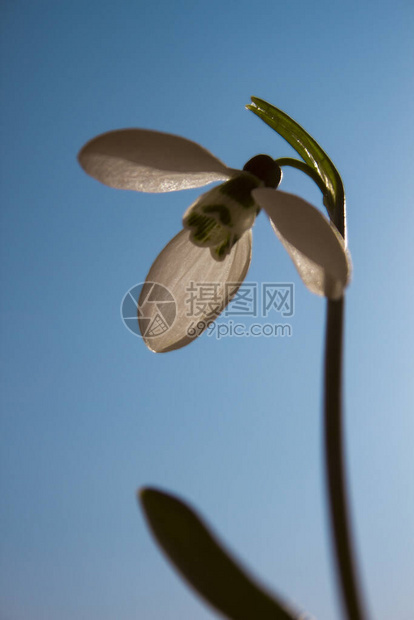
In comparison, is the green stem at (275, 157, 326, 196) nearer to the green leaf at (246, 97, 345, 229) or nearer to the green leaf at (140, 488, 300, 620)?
the green leaf at (246, 97, 345, 229)

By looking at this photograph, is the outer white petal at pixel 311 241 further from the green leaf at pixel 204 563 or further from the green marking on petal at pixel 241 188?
the green leaf at pixel 204 563

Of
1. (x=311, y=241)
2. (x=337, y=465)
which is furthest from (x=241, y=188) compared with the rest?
(x=337, y=465)

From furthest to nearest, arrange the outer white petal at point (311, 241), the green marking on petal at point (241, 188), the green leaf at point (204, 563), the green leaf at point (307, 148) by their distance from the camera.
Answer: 1. the green marking on petal at point (241, 188)
2. the green leaf at point (307, 148)
3. the outer white petal at point (311, 241)
4. the green leaf at point (204, 563)

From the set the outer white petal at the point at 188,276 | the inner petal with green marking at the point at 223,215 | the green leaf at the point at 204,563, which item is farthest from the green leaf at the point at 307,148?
the green leaf at the point at 204,563

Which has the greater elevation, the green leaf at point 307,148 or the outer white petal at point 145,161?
the green leaf at point 307,148

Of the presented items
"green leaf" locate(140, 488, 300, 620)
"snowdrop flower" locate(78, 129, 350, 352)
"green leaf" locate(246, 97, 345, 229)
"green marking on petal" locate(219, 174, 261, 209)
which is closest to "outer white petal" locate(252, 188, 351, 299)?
"snowdrop flower" locate(78, 129, 350, 352)

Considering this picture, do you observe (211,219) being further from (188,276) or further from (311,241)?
(311,241)

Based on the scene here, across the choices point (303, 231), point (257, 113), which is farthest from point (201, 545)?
point (257, 113)
